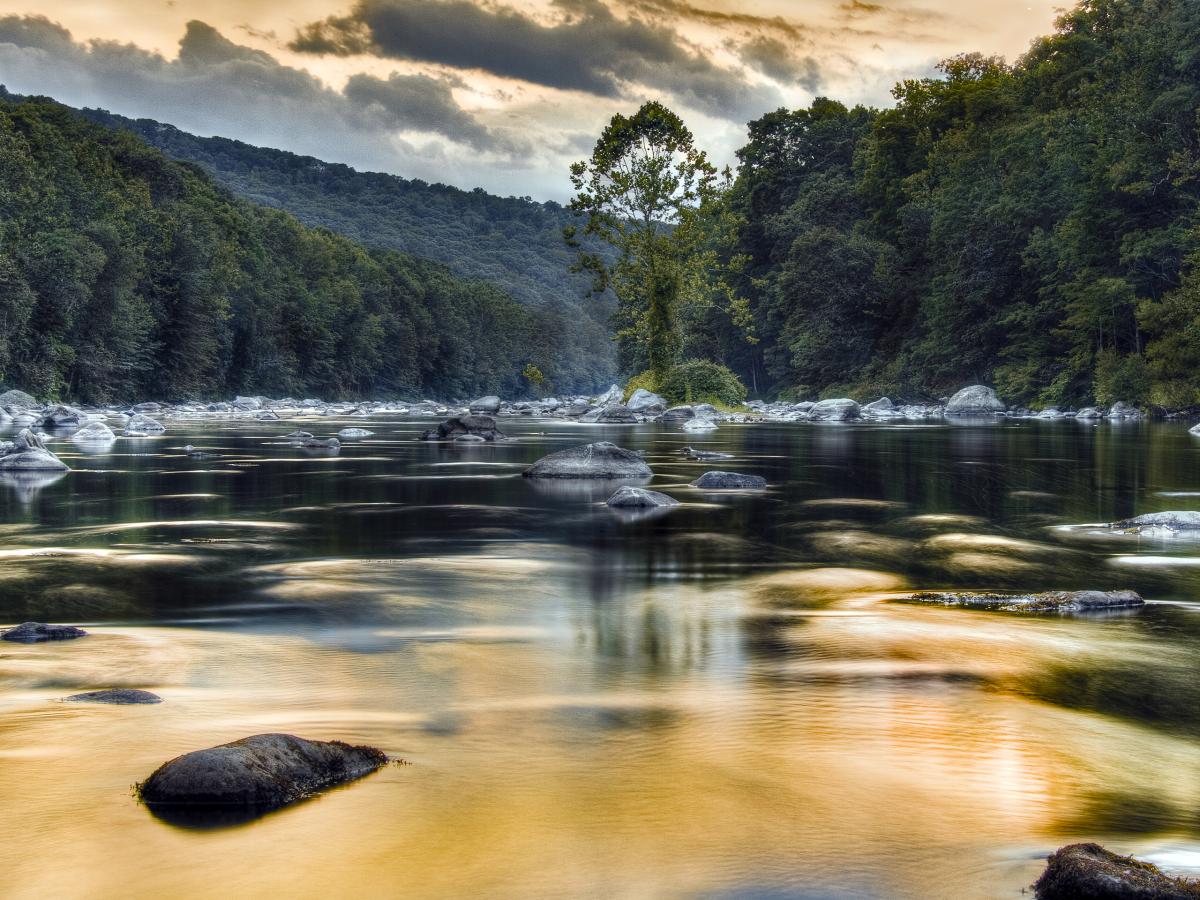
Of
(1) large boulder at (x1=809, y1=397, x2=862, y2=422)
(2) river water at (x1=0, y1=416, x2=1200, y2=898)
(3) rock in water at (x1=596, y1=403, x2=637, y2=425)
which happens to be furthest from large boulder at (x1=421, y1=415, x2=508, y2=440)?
(1) large boulder at (x1=809, y1=397, x2=862, y2=422)

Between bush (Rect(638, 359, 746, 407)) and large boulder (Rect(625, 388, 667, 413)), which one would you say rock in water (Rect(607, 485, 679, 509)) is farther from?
bush (Rect(638, 359, 746, 407))

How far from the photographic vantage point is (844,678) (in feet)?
14.2

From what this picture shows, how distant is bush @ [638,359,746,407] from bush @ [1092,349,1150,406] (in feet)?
45.0

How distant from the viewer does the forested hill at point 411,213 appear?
433 ft

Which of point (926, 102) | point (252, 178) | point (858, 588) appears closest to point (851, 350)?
point (926, 102)

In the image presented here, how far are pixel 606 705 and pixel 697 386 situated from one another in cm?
4037

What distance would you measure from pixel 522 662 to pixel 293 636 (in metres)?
1.18

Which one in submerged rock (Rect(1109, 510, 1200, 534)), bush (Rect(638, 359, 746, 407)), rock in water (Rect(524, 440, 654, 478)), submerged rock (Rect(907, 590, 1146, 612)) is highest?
bush (Rect(638, 359, 746, 407))

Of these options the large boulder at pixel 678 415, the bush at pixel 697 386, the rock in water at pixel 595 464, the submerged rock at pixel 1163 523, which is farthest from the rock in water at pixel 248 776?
the bush at pixel 697 386

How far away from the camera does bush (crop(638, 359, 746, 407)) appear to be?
43.8m

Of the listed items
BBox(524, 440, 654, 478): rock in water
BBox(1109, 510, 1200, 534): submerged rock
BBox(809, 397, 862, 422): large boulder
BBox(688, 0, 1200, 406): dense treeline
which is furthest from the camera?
BBox(809, 397, 862, 422): large boulder

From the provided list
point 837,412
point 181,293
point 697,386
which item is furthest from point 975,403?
point 181,293

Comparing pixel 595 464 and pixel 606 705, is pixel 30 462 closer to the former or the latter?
pixel 595 464

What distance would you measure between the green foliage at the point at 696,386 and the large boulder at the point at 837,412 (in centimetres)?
420
